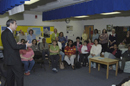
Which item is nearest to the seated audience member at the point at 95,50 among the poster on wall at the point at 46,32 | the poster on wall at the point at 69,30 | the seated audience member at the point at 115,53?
the seated audience member at the point at 115,53

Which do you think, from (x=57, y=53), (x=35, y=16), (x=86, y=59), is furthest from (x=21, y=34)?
(x=86, y=59)

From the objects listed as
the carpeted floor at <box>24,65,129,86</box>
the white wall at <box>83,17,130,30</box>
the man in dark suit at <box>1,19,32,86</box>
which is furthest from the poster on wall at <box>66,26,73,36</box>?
the man in dark suit at <box>1,19,32,86</box>

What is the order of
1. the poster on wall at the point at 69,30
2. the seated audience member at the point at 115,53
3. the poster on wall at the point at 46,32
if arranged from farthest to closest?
the poster on wall at the point at 69,30 → the poster on wall at the point at 46,32 → the seated audience member at the point at 115,53

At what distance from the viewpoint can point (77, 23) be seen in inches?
394

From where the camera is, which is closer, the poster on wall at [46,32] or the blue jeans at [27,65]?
the blue jeans at [27,65]

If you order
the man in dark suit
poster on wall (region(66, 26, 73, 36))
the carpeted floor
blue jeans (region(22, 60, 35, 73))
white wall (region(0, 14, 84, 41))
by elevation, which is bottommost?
the carpeted floor

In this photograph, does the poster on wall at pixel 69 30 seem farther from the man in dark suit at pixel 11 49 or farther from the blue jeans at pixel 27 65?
the man in dark suit at pixel 11 49

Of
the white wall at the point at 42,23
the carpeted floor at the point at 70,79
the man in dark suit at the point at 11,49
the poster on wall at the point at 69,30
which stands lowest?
the carpeted floor at the point at 70,79

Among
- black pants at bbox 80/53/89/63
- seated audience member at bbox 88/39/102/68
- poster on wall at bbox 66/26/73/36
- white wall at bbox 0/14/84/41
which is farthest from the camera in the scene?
poster on wall at bbox 66/26/73/36

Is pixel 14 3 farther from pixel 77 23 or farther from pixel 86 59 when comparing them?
pixel 77 23

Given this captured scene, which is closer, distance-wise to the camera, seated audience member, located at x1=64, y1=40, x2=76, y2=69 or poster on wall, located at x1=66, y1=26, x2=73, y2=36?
seated audience member, located at x1=64, y1=40, x2=76, y2=69

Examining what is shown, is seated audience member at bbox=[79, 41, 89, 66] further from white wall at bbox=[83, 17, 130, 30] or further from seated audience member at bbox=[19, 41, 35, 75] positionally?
white wall at bbox=[83, 17, 130, 30]

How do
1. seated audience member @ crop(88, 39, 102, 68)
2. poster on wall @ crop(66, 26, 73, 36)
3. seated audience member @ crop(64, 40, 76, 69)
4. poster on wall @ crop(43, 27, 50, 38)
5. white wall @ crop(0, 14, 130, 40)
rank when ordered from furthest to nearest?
poster on wall @ crop(66, 26, 73, 36) < poster on wall @ crop(43, 27, 50, 38) < white wall @ crop(0, 14, 130, 40) < seated audience member @ crop(88, 39, 102, 68) < seated audience member @ crop(64, 40, 76, 69)

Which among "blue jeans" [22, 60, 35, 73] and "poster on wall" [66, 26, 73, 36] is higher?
"poster on wall" [66, 26, 73, 36]
